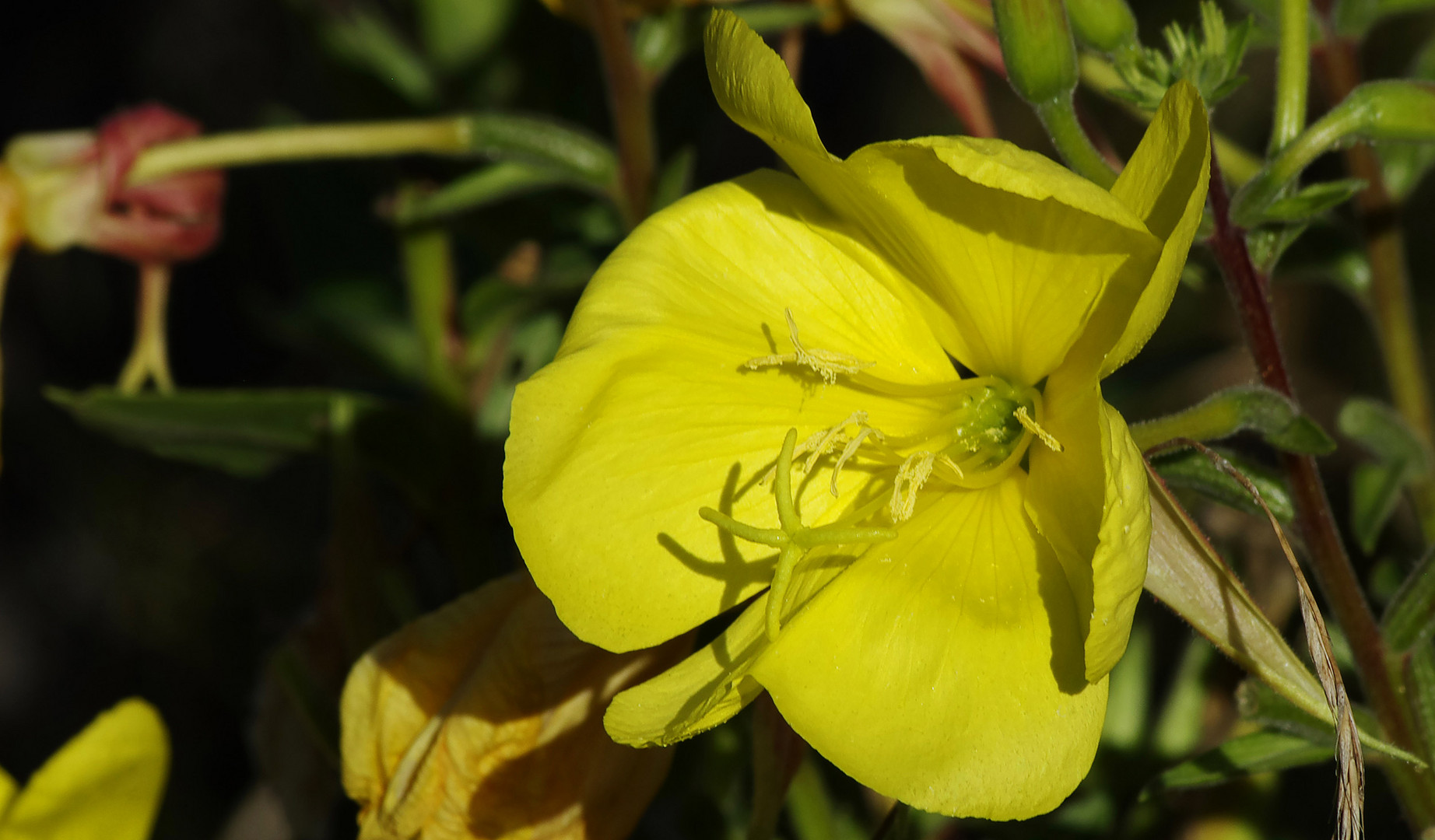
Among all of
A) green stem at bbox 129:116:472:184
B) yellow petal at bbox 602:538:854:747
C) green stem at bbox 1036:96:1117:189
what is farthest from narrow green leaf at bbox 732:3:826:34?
yellow petal at bbox 602:538:854:747

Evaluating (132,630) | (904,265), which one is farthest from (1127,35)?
(132,630)

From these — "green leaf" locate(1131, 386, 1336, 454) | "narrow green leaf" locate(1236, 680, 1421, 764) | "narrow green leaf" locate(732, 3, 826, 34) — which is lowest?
"narrow green leaf" locate(1236, 680, 1421, 764)

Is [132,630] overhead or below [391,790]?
below

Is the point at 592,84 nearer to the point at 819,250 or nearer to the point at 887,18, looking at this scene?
the point at 887,18

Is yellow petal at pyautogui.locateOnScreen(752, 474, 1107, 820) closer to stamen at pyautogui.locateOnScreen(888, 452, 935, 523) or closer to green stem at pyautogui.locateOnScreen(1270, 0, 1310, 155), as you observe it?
stamen at pyautogui.locateOnScreen(888, 452, 935, 523)

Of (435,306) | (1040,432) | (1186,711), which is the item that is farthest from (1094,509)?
(435,306)

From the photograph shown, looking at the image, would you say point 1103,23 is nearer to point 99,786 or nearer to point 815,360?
point 815,360
